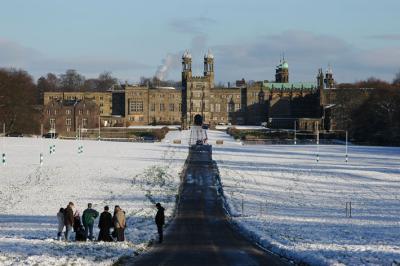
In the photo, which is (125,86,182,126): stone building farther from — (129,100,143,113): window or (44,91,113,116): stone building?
(44,91,113,116): stone building

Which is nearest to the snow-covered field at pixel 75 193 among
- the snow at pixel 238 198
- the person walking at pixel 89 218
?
the snow at pixel 238 198

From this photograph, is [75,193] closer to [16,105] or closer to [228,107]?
[16,105]

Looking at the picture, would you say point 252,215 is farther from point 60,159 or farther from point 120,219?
point 60,159

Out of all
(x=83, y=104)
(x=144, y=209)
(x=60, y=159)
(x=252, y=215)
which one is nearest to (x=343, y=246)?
(x=252, y=215)

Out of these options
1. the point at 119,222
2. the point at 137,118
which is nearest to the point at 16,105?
the point at 137,118

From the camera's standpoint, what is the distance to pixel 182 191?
154 ft

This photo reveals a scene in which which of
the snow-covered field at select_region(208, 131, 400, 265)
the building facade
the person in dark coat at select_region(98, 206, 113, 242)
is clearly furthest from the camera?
the building facade

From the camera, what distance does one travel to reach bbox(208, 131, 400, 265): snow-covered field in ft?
73.7

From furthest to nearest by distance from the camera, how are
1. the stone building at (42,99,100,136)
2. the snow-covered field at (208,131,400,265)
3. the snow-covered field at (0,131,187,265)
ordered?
1. the stone building at (42,99,100,136)
2. the snow-covered field at (208,131,400,265)
3. the snow-covered field at (0,131,187,265)

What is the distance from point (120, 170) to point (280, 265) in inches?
1540

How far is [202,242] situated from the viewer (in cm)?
2547

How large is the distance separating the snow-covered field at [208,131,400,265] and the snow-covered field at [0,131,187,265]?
15.0ft

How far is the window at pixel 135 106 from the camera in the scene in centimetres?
18100

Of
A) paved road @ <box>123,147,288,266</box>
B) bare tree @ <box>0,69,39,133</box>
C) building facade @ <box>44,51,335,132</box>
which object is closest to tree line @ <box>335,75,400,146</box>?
bare tree @ <box>0,69,39,133</box>
